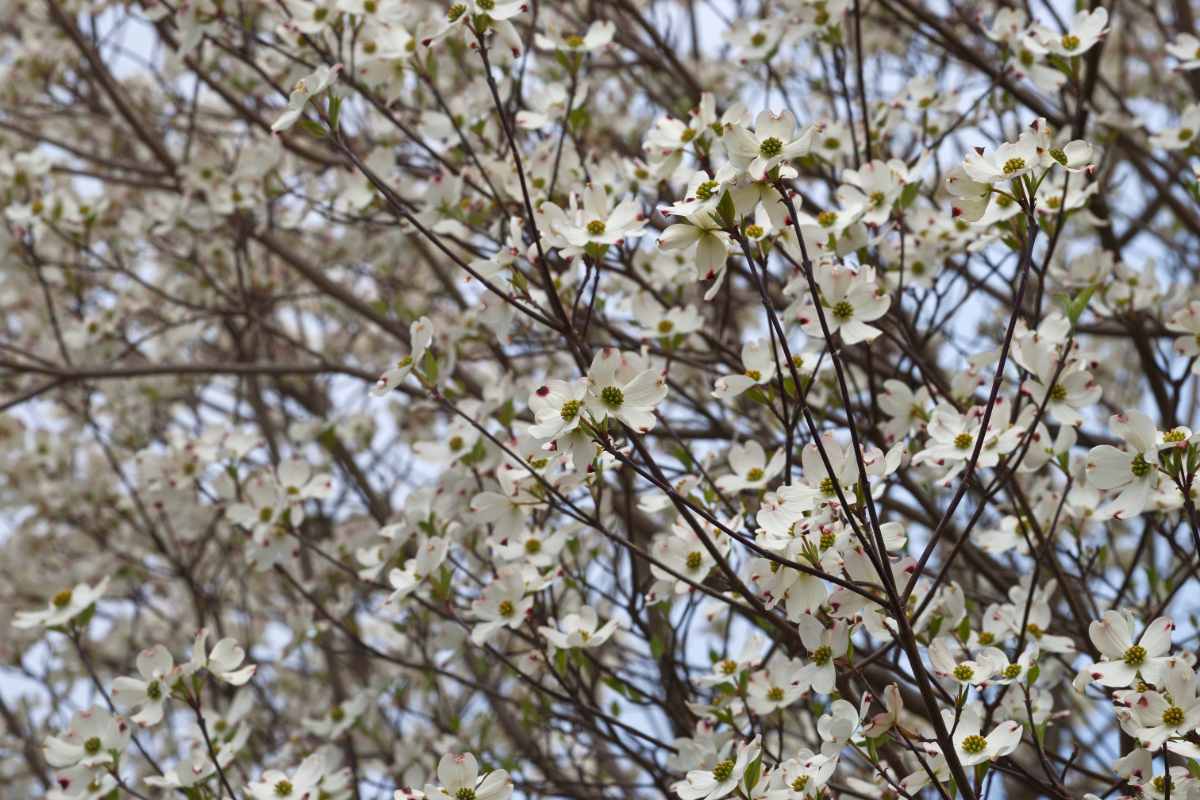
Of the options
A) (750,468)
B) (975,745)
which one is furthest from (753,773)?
(750,468)

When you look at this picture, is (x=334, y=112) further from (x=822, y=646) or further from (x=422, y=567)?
(x=822, y=646)

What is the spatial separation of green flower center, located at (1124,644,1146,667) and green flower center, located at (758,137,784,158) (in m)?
0.92

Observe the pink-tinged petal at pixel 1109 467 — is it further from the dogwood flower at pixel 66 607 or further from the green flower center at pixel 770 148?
the dogwood flower at pixel 66 607

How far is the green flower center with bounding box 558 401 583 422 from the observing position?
5.71 feet

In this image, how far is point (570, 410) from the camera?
68.6 inches

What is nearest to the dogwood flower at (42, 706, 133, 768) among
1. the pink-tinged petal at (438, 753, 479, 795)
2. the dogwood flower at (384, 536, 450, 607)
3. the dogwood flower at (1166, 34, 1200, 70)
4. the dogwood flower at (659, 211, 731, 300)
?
the dogwood flower at (384, 536, 450, 607)

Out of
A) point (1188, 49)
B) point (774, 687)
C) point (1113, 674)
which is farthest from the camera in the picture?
point (1188, 49)

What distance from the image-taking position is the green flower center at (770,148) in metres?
1.71

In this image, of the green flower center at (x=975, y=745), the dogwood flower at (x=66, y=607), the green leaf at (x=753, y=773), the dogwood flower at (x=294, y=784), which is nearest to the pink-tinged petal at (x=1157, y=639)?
the green flower center at (x=975, y=745)

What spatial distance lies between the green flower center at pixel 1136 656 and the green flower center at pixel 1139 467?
26cm

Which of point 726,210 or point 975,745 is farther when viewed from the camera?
point 975,745

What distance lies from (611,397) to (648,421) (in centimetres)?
6

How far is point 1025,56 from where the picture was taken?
2.88 metres

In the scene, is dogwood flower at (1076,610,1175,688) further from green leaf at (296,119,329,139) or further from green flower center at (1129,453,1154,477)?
green leaf at (296,119,329,139)
